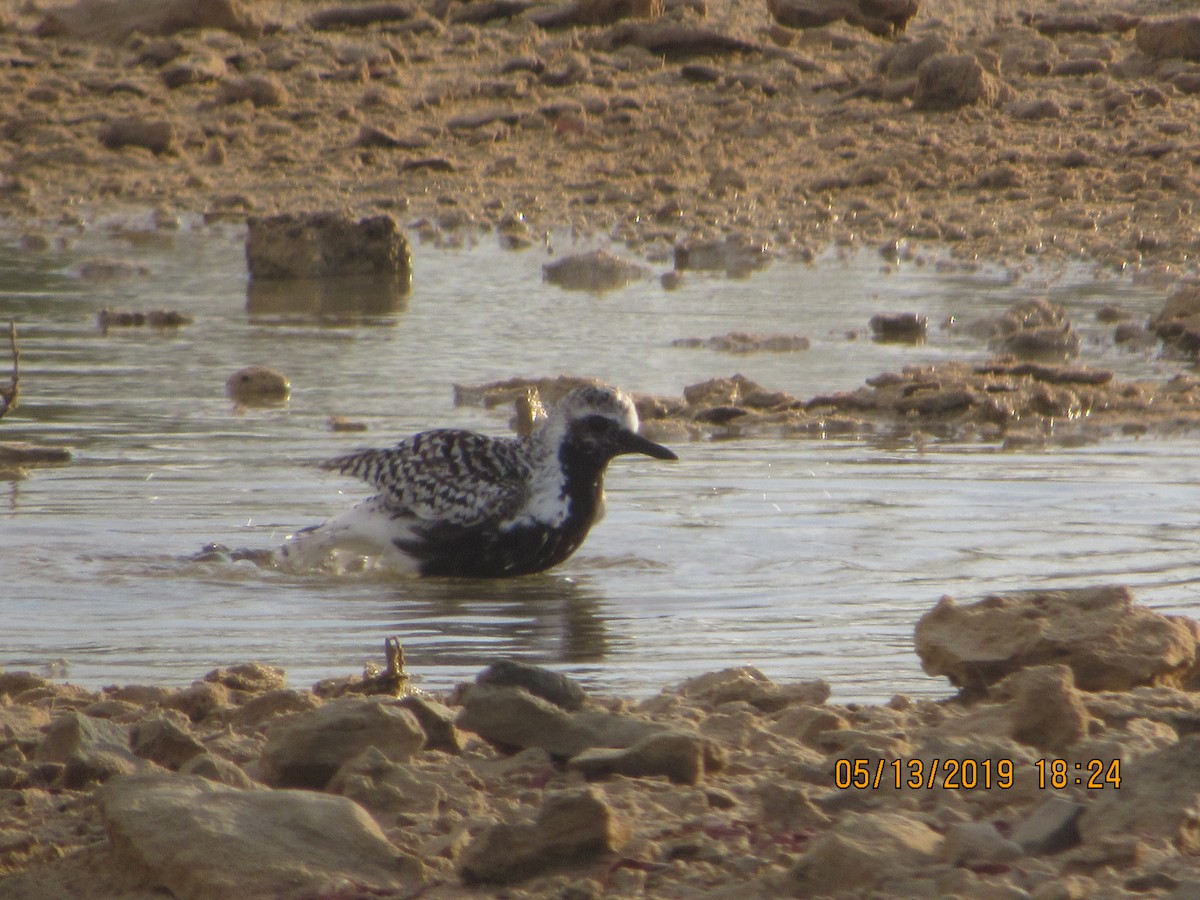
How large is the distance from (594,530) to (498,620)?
4.30ft

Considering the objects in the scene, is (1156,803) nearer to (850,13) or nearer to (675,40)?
(675,40)

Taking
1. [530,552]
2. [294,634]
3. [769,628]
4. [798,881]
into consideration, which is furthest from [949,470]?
[798,881]

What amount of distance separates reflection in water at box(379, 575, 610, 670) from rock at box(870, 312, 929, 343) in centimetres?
525

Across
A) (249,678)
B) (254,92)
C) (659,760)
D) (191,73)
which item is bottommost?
(249,678)

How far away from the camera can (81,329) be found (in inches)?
511

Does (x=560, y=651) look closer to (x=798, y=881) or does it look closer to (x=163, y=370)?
(x=798, y=881)

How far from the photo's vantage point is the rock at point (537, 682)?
4.57 metres

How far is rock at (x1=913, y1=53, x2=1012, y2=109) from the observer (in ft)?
60.2

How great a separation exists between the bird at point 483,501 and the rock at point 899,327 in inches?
188

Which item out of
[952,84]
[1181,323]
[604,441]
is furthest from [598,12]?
[604,441]

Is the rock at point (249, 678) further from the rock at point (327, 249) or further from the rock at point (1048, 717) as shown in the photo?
the rock at point (327, 249)

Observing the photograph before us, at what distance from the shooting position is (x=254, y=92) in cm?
2005

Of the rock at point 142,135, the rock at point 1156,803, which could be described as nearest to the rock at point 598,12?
the rock at point 142,135

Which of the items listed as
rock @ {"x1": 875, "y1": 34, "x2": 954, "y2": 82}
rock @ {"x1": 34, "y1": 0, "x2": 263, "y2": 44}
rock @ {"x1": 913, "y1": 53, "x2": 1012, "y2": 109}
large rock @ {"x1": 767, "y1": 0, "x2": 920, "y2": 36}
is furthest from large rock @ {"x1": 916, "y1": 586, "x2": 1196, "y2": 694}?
rock @ {"x1": 34, "y1": 0, "x2": 263, "y2": 44}
